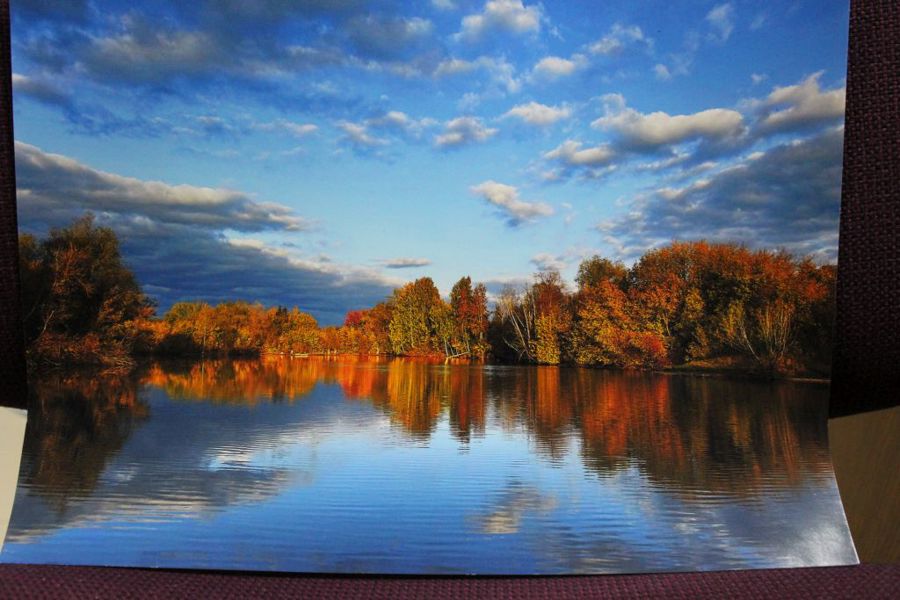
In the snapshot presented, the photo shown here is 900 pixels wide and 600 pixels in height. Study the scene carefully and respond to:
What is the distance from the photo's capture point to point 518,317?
1.99 metres

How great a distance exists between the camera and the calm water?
1.64 m

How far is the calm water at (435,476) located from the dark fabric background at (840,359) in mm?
56

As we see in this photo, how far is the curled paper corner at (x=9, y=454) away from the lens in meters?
1.73

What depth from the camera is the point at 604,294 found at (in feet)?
6.40

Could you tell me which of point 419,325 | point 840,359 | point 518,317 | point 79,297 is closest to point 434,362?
point 419,325

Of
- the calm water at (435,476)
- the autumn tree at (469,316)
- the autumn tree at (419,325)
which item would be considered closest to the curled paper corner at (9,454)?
the calm water at (435,476)

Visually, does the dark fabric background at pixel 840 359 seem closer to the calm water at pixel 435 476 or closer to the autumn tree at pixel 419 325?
the calm water at pixel 435 476

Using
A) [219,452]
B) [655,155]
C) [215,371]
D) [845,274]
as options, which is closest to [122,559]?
[219,452]

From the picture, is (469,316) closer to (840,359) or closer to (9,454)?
(840,359)

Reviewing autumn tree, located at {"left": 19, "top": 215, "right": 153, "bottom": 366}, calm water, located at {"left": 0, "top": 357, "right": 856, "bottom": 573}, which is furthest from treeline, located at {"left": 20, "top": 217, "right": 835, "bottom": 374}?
calm water, located at {"left": 0, "top": 357, "right": 856, "bottom": 573}

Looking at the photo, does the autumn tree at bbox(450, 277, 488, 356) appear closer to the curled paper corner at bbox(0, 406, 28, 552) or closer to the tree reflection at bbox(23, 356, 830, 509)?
the tree reflection at bbox(23, 356, 830, 509)

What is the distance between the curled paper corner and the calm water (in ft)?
0.11

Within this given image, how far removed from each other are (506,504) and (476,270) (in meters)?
0.77

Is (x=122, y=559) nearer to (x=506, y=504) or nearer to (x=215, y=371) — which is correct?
(x=215, y=371)
